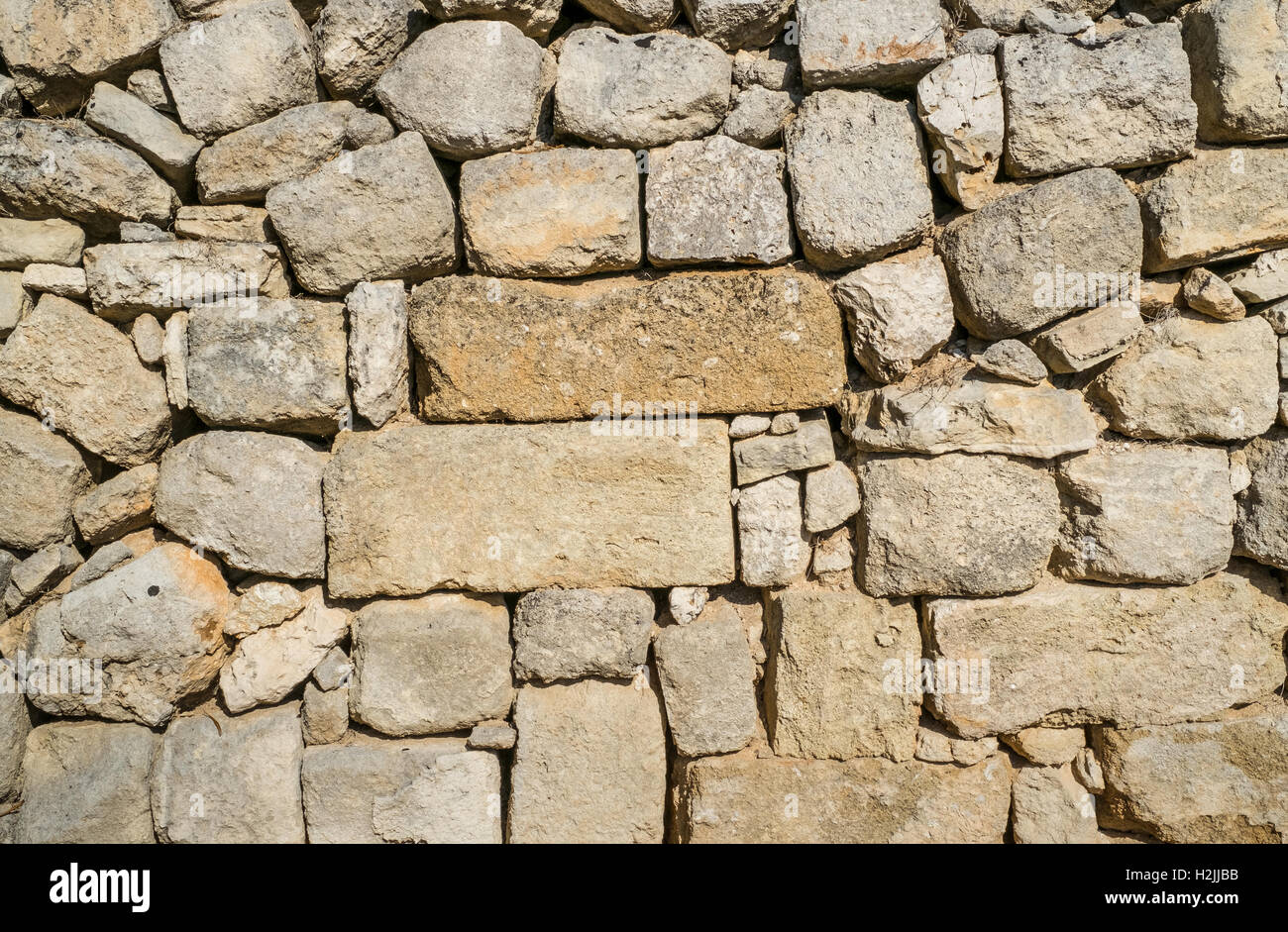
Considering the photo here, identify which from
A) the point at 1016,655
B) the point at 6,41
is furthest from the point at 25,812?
the point at 1016,655

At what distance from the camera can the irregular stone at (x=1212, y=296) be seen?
275 cm

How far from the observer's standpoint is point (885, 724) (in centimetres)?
285

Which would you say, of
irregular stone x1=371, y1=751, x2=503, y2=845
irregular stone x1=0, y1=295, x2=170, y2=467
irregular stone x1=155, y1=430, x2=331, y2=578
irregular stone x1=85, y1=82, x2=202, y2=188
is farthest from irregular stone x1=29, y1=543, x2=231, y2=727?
irregular stone x1=85, y1=82, x2=202, y2=188

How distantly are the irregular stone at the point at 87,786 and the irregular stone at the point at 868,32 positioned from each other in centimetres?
318

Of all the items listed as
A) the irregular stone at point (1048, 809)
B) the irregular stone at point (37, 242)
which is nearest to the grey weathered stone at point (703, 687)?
the irregular stone at point (1048, 809)

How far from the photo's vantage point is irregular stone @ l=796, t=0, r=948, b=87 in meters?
2.75

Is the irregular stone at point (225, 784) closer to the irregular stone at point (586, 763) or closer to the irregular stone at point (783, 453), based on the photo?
the irregular stone at point (586, 763)

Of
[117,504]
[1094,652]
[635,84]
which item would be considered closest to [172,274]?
[117,504]

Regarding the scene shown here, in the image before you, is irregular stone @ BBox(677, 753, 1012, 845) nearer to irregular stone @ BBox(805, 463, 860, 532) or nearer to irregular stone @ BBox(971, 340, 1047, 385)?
irregular stone @ BBox(805, 463, 860, 532)

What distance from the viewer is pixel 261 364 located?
2801 millimetres

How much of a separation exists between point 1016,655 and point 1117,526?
0.54 metres

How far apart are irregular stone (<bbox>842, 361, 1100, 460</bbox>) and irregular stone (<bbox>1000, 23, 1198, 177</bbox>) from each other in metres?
0.79

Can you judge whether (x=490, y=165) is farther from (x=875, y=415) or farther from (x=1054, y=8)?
(x=1054, y=8)

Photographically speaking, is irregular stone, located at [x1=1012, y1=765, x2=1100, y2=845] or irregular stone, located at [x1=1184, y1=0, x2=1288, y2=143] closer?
irregular stone, located at [x1=1184, y1=0, x2=1288, y2=143]
